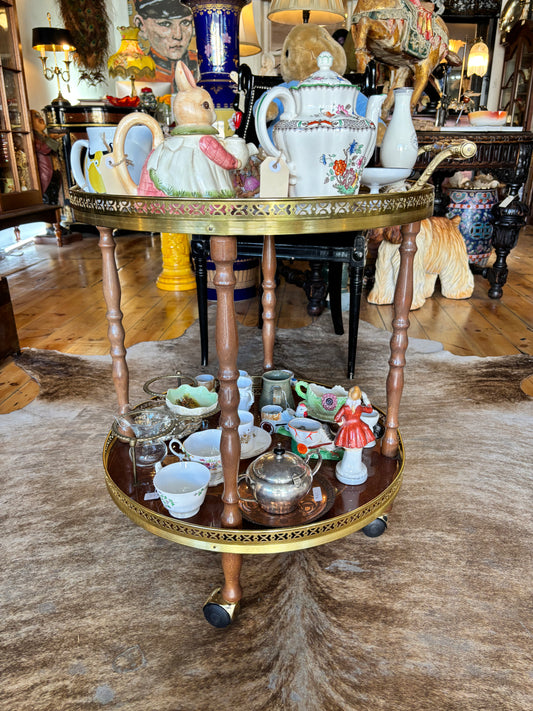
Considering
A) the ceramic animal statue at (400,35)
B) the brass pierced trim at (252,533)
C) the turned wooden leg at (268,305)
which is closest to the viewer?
the brass pierced trim at (252,533)

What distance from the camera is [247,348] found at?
232cm

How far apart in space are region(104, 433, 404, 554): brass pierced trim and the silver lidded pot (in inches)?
2.6

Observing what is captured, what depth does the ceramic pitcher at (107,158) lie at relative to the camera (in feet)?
3.05

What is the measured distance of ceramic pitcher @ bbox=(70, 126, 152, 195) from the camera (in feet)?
3.05

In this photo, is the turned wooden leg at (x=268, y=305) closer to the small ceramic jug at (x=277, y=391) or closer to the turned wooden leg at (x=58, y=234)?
the small ceramic jug at (x=277, y=391)

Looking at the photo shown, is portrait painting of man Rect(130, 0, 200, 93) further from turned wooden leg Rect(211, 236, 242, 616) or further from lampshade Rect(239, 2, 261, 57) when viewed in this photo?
turned wooden leg Rect(211, 236, 242, 616)

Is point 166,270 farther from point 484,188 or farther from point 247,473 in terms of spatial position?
point 247,473

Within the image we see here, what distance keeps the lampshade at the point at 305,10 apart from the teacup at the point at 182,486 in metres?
2.35

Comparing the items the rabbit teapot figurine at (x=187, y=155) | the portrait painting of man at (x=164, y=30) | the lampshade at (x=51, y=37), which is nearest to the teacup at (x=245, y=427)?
the rabbit teapot figurine at (x=187, y=155)

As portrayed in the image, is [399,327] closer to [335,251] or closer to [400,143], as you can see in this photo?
[400,143]

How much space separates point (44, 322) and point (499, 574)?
7.90 feet

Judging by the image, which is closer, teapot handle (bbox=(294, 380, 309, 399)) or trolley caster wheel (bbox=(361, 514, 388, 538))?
trolley caster wheel (bbox=(361, 514, 388, 538))

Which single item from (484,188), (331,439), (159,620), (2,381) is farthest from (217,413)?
(484,188)

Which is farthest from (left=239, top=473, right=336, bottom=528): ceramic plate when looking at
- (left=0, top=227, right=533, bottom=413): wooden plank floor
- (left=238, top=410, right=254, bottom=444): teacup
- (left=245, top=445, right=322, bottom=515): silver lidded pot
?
(left=0, top=227, right=533, bottom=413): wooden plank floor
